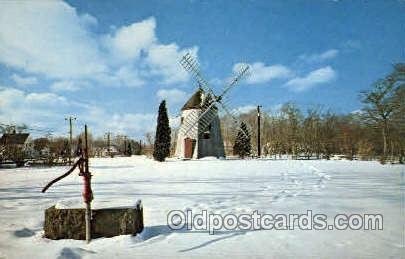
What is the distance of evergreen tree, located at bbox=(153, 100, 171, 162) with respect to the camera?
27188mm

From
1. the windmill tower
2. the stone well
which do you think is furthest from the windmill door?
the stone well

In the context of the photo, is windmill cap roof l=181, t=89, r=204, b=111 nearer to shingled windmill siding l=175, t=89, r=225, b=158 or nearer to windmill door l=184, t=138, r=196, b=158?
shingled windmill siding l=175, t=89, r=225, b=158

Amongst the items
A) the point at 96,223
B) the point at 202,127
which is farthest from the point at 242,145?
the point at 96,223

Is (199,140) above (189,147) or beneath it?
A: above

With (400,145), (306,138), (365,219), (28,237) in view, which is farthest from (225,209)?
(306,138)

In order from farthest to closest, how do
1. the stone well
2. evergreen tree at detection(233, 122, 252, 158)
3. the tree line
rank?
evergreen tree at detection(233, 122, 252, 158) → the tree line → the stone well

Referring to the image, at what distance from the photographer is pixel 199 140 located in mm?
27625

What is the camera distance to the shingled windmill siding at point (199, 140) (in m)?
27.7

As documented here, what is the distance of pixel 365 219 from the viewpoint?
5.47 meters

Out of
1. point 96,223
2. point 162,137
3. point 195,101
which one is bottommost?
point 96,223

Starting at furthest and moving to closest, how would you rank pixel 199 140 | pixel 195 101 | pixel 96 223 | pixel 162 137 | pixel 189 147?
pixel 195 101 → pixel 189 147 → pixel 162 137 → pixel 199 140 → pixel 96 223

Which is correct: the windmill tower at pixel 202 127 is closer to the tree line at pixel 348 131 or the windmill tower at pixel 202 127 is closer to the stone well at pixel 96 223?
the tree line at pixel 348 131

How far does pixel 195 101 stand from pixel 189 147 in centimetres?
393

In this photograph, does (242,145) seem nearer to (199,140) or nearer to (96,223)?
(199,140)
